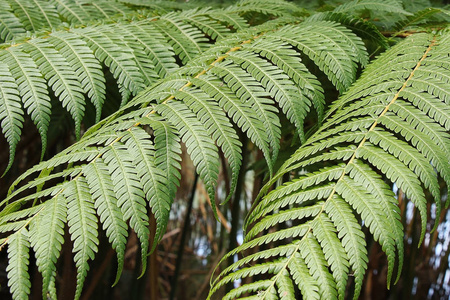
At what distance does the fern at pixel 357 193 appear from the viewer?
563 mm

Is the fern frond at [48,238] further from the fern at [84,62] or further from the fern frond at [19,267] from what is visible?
the fern at [84,62]

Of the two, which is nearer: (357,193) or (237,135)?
(357,193)

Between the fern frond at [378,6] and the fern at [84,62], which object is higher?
the fern frond at [378,6]

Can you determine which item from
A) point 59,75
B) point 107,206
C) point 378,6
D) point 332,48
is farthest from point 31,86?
point 378,6

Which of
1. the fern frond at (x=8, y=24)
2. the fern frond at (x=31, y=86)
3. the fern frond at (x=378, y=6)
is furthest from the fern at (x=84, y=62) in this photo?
the fern frond at (x=378, y=6)

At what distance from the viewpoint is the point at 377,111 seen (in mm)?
721

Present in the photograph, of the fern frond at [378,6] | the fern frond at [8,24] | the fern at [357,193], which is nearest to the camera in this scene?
the fern at [357,193]

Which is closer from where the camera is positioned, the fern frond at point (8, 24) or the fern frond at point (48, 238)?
the fern frond at point (48, 238)

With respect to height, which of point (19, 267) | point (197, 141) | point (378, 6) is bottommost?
point (19, 267)

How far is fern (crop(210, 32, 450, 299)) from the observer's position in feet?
1.85

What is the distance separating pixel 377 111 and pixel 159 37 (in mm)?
469

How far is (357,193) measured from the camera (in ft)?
2.01

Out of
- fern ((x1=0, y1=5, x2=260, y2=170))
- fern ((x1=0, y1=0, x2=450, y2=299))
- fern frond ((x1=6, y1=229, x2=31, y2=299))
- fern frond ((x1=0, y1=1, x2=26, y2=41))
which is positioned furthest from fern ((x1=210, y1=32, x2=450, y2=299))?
fern frond ((x1=0, y1=1, x2=26, y2=41))

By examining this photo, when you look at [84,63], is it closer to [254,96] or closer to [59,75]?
[59,75]
